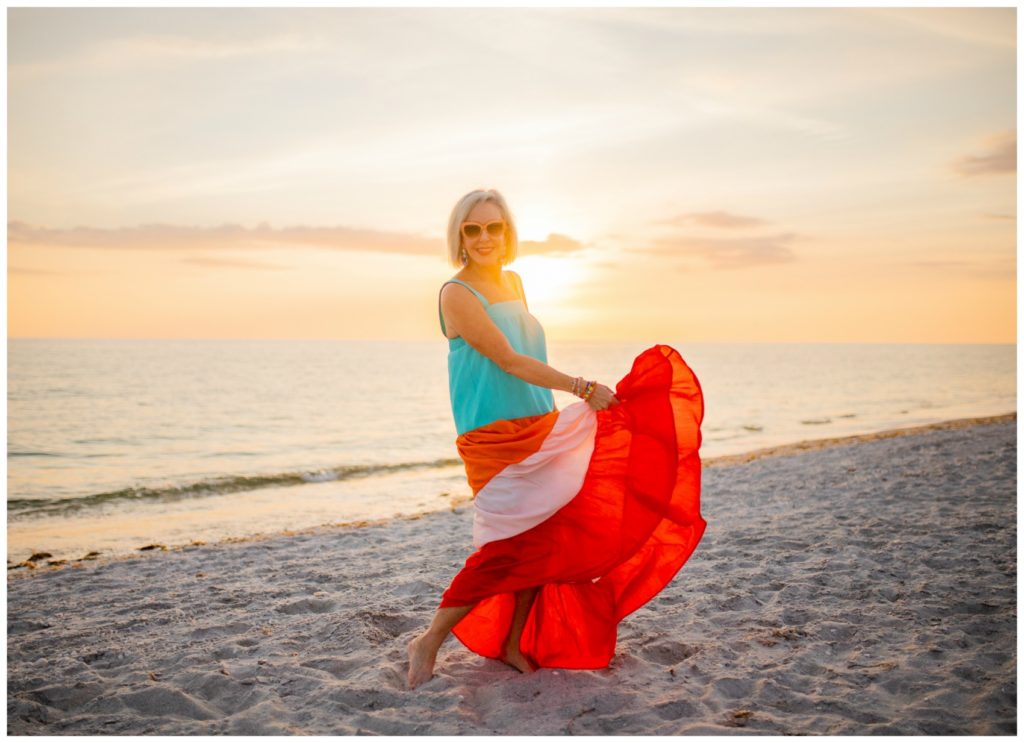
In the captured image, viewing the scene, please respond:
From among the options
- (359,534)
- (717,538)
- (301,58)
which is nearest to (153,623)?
(359,534)

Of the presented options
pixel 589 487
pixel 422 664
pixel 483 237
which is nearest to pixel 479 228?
pixel 483 237

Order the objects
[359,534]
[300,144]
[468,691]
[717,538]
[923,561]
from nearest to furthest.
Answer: [468,691] < [923,561] < [717,538] < [359,534] < [300,144]

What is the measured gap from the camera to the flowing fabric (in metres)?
3.28

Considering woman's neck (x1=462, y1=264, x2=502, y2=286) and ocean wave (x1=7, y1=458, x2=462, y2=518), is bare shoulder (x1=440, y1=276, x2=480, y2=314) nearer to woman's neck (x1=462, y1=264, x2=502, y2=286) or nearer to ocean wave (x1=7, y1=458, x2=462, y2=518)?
woman's neck (x1=462, y1=264, x2=502, y2=286)

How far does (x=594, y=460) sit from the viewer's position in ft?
11.1

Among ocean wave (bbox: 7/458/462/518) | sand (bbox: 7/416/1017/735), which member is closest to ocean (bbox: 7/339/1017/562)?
ocean wave (bbox: 7/458/462/518)

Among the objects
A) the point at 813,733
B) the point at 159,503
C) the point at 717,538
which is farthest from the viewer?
the point at 159,503

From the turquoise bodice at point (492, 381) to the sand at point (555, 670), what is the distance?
130 cm

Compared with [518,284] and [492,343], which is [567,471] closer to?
[492,343]

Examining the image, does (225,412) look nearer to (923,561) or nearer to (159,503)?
(159,503)

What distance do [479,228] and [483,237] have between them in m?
0.05

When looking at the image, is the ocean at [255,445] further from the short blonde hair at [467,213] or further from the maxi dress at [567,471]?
the short blonde hair at [467,213]

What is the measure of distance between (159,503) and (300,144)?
Result: 637 cm

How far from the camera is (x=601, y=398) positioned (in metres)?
3.28
